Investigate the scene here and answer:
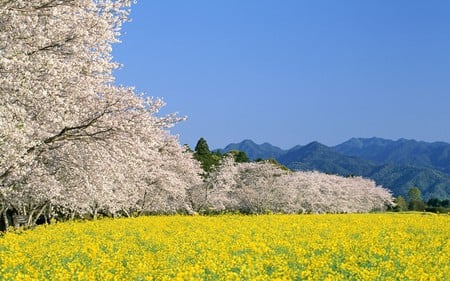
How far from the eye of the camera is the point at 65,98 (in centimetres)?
1778

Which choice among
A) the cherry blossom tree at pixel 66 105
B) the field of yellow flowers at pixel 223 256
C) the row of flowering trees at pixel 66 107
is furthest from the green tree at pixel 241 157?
the field of yellow flowers at pixel 223 256

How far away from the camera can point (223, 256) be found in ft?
43.4

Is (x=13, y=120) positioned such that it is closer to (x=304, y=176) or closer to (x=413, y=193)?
(x=304, y=176)

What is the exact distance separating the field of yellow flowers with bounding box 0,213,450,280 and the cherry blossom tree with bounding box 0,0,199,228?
2343mm

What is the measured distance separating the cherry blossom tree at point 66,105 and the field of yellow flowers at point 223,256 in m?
2.34

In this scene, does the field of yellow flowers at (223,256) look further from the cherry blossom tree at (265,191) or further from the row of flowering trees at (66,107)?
the cherry blossom tree at (265,191)

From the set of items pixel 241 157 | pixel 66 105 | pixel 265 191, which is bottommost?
pixel 265 191

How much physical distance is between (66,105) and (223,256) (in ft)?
22.3

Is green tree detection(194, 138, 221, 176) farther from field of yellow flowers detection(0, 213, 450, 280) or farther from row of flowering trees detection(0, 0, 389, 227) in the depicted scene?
field of yellow flowers detection(0, 213, 450, 280)

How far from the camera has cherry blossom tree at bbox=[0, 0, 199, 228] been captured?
15344 millimetres

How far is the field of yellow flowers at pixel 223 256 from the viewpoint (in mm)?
11445

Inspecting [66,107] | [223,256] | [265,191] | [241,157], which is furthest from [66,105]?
[241,157]

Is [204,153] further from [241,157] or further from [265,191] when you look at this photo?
[265,191]

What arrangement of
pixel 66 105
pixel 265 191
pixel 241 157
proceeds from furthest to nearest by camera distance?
pixel 241 157, pixel 265 191, pixel 66 105
